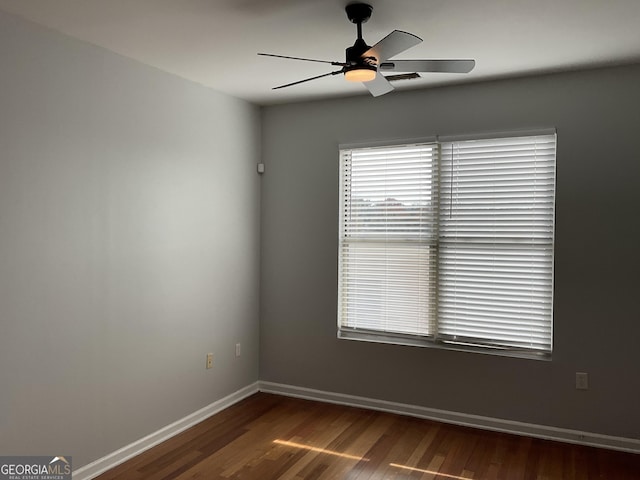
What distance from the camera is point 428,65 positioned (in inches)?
102

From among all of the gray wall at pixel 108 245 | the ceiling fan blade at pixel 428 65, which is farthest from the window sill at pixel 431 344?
the ceiling fan blade at pixel 428 65

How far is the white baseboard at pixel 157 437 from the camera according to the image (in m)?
3.15

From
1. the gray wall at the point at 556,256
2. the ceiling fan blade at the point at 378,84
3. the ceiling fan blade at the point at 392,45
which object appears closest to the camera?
the ceiling fan blade at the point at 392,45

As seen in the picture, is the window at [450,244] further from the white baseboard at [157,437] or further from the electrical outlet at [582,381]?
the white baseboard at [157,437]

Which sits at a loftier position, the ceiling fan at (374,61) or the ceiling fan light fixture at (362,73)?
the ceiling fan at (374,61)

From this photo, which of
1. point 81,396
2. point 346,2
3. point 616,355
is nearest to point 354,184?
point 346,2

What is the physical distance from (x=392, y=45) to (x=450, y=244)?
202 centimetres

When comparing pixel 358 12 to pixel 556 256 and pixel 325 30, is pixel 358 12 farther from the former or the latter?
pixel 556 256

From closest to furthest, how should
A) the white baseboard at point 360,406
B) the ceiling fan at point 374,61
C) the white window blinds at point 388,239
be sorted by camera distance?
1. the ceiling fan at point 374,61
2. the white baseboard at point 360,406
3. the white window blinds at point 388,239

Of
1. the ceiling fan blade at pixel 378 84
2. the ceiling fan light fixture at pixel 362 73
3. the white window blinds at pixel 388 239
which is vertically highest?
the ceiling fan blade at pixel 378 84

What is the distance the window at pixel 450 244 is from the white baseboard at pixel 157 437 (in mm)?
1071

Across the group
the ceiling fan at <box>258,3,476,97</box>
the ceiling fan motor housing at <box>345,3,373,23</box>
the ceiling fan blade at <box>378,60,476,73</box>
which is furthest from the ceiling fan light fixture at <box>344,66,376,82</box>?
the ceiling fan motor housing at <box>345,3,373,23</box>

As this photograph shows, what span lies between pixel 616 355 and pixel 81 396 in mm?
3491

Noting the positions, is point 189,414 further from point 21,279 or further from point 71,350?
point 21,279
